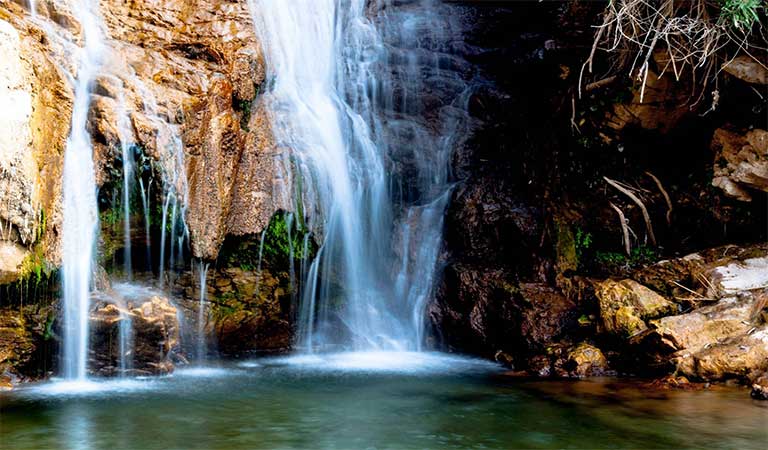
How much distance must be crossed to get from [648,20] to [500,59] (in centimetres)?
409

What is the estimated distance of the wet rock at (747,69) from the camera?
8.78m

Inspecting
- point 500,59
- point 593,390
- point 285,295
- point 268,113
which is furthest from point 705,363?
point 500,59

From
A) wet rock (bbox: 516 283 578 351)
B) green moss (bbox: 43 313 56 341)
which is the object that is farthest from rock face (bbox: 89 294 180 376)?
wet rock (bbox: 516 283 578 351)

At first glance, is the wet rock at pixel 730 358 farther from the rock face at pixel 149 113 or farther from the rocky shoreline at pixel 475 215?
the rock face at pixel 149 113

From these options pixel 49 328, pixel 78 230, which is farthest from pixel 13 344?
pixel 78 230

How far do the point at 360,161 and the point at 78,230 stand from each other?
444cm

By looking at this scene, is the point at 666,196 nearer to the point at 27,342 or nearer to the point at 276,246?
the point at 276,246

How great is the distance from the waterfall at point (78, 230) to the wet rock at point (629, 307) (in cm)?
604

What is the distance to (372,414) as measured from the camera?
6.73 meters

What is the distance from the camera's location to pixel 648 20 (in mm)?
9320

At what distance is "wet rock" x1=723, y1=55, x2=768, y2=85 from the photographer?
28.8 feet

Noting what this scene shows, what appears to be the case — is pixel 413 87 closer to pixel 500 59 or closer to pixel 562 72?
pixel 500 59

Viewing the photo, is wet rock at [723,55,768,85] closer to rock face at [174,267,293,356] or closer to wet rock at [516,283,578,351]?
wet rock at [516,283,578,351]

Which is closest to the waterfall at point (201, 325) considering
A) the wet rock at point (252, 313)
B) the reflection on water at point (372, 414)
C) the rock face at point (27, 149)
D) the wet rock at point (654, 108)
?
the wet rock at point (252, 313)
